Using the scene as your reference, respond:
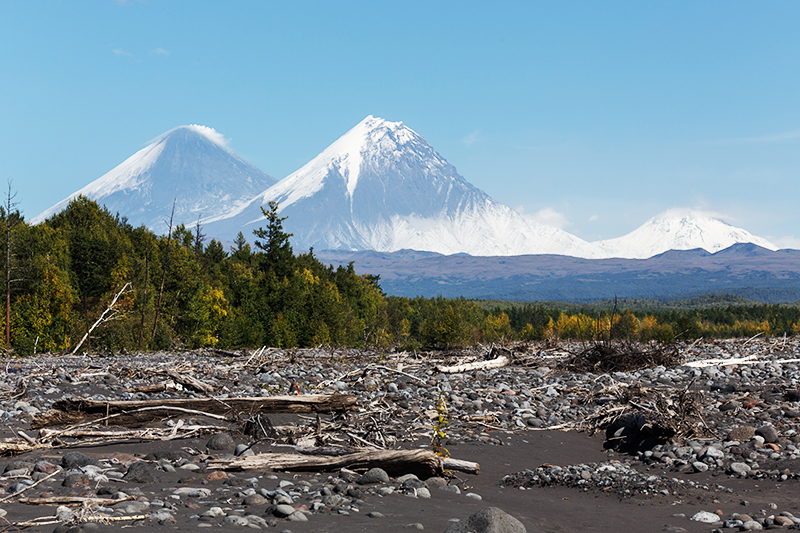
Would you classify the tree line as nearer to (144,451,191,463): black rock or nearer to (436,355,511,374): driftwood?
(436,355,511,374): driftwood

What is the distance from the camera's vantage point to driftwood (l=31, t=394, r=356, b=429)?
9430mm

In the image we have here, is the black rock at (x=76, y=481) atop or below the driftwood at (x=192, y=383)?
atop

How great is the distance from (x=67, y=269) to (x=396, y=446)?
163 feet

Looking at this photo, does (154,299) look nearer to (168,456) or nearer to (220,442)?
(220,442)

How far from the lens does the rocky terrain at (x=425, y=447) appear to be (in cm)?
548

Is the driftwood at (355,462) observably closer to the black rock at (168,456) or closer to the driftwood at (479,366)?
the black rock at (168,456)

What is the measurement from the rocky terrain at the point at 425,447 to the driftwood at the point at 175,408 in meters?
0.06

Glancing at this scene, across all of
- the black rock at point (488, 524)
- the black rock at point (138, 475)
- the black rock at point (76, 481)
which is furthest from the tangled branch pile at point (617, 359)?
the black rock at point (76, 481)

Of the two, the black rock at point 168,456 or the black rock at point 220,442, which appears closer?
the black rock at point 168,456

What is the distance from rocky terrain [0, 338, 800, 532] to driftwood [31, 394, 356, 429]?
0.18ft

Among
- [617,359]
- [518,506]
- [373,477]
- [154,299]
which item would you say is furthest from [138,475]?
[154,299]

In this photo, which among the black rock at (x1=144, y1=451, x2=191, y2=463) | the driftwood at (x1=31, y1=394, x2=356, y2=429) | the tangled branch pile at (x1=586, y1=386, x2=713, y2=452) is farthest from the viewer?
the driftwood at (x1=31, y1=394, x2=356, y2=429)

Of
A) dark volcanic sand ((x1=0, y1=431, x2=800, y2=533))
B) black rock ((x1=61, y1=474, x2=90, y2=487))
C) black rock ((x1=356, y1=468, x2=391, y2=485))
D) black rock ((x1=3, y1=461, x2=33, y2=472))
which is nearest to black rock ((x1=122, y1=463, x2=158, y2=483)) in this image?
dark volcanic sand ((x1=0, y1=431, x2=800, y2=533))

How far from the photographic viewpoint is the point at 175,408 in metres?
9.41
